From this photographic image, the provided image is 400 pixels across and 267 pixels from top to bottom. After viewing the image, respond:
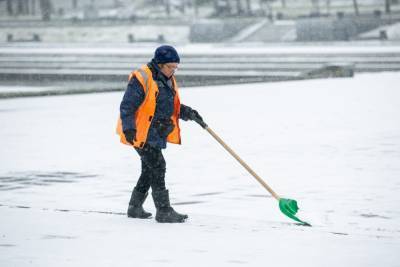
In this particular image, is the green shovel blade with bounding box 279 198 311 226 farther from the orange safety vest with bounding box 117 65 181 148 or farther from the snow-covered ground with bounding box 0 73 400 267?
the orange safety vest with bounding box 117 65 181 148

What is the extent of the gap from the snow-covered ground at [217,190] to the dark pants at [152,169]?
291 millimetres

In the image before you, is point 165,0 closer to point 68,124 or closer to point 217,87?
point 217,87

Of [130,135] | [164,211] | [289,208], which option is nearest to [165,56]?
[130,135]

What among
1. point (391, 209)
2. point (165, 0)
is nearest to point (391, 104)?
point (391, 209)

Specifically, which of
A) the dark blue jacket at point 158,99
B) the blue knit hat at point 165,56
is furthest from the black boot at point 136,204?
the blue knit hat at point 165,56

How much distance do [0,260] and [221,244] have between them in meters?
1.35

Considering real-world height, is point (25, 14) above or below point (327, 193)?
below

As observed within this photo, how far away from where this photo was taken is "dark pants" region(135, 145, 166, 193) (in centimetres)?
741

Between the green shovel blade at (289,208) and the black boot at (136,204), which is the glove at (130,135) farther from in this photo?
the green shovel blade at (289,208)

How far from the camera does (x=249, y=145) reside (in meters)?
12.5

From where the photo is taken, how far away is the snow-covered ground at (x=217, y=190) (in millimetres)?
6336

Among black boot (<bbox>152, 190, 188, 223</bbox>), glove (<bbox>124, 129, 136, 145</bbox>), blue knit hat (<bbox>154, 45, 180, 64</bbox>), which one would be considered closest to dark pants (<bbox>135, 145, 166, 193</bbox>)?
black boot (<bbox>152, 190, 188, 223</bbox>)

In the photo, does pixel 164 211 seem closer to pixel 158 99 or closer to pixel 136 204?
pixel 136 204

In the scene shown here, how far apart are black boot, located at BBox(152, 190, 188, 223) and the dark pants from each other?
0.05 m
